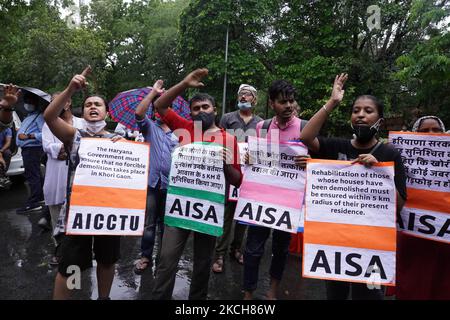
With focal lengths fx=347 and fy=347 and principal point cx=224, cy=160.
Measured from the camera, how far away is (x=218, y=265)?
418 centimetres

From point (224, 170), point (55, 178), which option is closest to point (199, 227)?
point (224, 170)

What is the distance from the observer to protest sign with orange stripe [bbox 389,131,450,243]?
2.68m

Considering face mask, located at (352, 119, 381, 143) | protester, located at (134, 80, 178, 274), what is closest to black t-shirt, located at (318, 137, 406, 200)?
face mask, located at (352, 119, 381, 143)

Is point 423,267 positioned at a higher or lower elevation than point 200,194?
lower

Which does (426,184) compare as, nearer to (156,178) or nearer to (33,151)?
(156,178)

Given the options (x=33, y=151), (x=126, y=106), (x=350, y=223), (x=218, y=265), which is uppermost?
(x=126, y=106)

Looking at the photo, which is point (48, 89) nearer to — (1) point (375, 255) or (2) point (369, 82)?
(2) point (369, 82)

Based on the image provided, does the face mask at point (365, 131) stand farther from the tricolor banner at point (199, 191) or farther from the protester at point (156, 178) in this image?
the protester at point (156, 178)

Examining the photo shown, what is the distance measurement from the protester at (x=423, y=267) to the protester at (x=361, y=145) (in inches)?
20.4

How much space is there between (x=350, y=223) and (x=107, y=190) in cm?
190

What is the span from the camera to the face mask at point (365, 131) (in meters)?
2.58

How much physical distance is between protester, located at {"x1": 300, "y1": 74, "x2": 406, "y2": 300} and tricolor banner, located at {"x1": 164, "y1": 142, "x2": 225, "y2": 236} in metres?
0.76

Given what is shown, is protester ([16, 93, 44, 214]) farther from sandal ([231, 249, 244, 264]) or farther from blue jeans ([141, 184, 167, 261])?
sandal ([231, 249, 244, 264])
